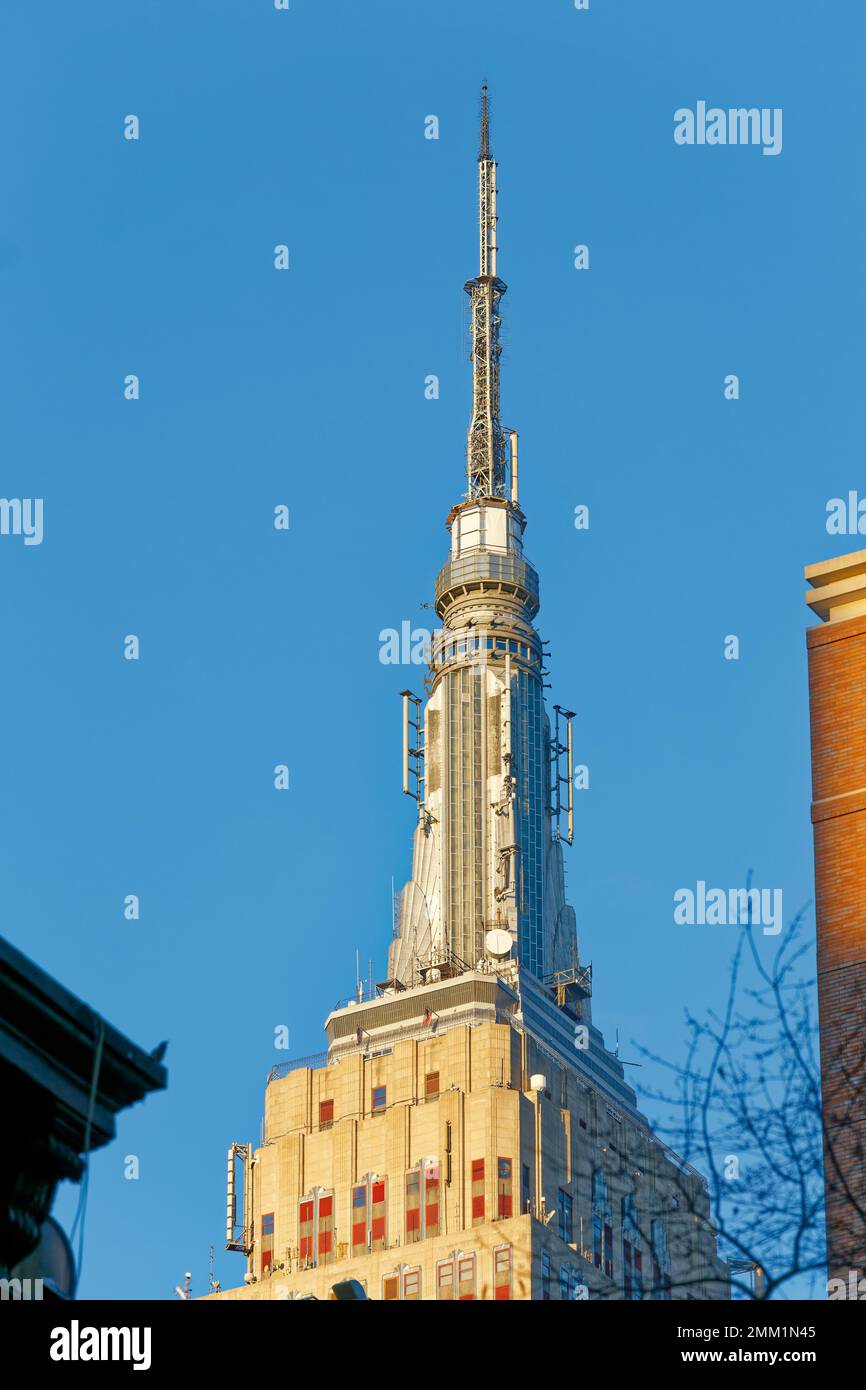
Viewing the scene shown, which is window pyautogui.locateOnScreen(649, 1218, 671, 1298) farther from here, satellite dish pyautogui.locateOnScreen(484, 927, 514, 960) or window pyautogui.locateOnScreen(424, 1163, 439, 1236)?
satellite dish pyautogui.locateOnScreen(484, 927, 514, 960)

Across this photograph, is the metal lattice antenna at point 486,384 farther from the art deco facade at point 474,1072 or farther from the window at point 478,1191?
the window at point 478,1191

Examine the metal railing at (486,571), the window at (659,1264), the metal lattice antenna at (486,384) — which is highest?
the metal lattice antenna at (486,384)

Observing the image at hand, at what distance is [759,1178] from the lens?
3397 cm

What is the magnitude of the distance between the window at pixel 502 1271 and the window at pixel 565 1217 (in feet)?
14.3

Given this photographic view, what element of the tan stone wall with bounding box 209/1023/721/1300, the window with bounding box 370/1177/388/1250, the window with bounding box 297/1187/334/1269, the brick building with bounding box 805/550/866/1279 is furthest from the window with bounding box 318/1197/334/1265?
the brick building with bounding box 805/550/866/1279

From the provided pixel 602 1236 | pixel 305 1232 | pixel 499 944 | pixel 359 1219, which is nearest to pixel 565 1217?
pixel 602 1236

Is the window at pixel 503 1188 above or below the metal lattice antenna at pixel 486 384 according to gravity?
below

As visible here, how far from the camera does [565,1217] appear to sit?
122 meters

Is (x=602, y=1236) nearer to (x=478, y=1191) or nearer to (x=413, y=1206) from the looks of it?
(x=478, y=1191)

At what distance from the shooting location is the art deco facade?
120 meters

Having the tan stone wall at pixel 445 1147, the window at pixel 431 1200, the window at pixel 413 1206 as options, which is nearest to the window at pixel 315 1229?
the tan stone wall at pixel 445 1147

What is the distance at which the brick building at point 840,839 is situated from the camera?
43438mm

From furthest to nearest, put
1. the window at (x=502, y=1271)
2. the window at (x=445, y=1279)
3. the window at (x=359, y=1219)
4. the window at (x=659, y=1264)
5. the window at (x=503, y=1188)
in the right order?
the window at (x=359, y=1219) → the window at (x=503, y=1188) → the window at (x=445, y=1279) → the window at (x=502, y=1271) → the window at (x=659, y=1264)
